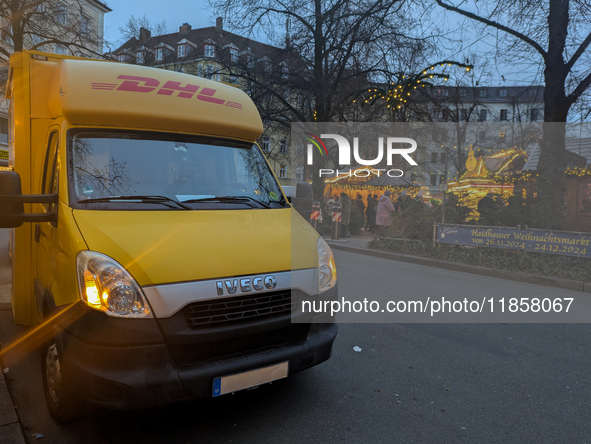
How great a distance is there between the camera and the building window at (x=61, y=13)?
16380 millimetres

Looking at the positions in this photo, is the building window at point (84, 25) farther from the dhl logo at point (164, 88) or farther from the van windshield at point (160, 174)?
the van windshield at point (160, 174)

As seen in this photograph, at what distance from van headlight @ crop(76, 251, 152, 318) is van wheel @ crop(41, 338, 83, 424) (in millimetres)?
538

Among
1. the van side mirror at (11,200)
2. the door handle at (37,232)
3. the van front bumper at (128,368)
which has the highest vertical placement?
the van side mirror at (11,200)

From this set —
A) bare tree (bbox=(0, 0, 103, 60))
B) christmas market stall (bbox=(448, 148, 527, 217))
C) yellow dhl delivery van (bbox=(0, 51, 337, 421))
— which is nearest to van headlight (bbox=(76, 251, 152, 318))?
yellow dhl delivery van (bbox=(0, 51, 337, 421))

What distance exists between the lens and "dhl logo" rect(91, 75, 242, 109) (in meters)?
3.56

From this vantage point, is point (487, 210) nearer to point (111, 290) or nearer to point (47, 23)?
point (111, 290)

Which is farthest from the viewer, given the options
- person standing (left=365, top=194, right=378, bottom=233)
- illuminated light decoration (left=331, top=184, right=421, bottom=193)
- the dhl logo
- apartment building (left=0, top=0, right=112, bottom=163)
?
illuminated light decoration (left=331, top=184, right=421, bottom=193)

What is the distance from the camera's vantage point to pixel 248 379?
2789 millimetres

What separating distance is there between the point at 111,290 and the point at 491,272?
8448mm

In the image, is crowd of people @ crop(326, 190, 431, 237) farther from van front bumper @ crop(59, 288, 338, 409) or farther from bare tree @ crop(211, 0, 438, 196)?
van front bumper @ crop(59, 288, 338, 409)

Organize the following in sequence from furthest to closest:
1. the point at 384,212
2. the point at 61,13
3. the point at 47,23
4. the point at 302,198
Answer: the point at 47,23
the point at 61,13
the point at 384,212
the point at 302,198

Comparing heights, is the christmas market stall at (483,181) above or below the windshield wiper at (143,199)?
above

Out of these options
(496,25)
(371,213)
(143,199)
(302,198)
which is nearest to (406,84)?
(496,25)

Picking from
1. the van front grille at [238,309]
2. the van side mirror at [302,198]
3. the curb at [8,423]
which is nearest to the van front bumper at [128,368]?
the van front grille at [238,309]
